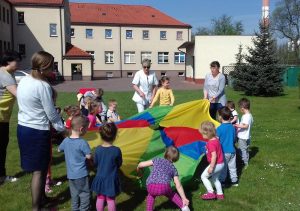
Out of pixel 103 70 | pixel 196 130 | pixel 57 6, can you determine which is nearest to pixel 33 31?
pixel 57 6

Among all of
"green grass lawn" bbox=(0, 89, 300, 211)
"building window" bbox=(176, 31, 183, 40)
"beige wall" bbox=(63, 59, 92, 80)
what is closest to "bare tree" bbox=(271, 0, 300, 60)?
"building window" bbox=(176, 31, 183, 40)

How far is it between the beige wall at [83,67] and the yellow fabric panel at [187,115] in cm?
3860

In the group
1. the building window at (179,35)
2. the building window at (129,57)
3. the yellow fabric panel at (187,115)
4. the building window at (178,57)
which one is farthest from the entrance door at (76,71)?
the yellow fabric panel at (187,115)

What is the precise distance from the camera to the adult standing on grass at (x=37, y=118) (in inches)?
178

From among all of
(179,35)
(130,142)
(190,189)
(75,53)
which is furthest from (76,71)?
(190,189)

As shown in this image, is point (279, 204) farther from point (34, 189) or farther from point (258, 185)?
point (34, 189)

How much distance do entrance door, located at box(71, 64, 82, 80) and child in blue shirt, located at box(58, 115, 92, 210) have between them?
41.2 m

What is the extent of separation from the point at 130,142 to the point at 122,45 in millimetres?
53365

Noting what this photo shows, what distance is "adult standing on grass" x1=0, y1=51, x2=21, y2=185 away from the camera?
5930 millimetres

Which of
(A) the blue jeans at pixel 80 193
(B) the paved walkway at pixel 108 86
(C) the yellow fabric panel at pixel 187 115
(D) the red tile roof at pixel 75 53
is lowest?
(A) the blue jeans at pixel 80 193

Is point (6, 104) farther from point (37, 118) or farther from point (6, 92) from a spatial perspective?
point (37, 118)

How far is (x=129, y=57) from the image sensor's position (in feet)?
194

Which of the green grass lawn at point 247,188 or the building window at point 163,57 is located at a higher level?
the building window at point 163,57

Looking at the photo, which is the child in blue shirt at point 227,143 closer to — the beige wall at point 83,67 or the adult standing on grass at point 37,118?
the adult standing on grass at point 37,118
